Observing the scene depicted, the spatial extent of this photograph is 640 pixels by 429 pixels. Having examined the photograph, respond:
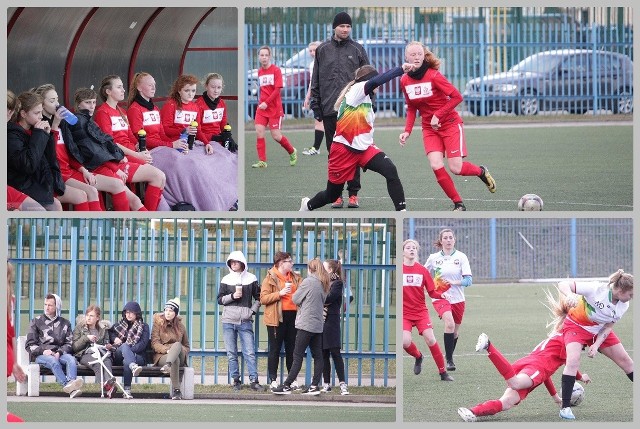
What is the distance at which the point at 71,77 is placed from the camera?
39.5ft

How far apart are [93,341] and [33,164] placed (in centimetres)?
218

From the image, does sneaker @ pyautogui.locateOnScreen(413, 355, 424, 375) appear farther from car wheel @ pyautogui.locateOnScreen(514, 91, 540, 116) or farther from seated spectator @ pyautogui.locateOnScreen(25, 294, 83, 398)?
car wheel @ pyautogui.locateOnScreen(514, 91, 540, 116)

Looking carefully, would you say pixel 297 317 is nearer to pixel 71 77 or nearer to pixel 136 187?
pixel 136 187

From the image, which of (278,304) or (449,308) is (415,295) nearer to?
(449,308)

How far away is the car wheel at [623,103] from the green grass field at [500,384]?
650 centimetres

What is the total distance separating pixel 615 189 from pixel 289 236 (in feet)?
12.5

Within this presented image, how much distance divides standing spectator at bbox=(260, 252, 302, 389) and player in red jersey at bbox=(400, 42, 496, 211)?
5.36 feet

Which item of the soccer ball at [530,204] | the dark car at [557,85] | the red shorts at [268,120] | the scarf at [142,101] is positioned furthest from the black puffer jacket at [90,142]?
the dark car at [557,85]

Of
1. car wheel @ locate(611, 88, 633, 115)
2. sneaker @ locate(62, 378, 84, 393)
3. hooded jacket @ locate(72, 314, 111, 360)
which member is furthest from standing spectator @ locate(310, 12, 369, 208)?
car wheel @ locate(611, 88, 633, 115)

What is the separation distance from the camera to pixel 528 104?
22125mm

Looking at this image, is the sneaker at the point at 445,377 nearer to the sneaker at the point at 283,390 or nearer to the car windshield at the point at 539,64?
the sneaker at the point at 283,390

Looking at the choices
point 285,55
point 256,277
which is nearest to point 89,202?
point 256,277

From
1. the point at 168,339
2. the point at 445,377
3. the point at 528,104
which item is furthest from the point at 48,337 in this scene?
the point at 528,104

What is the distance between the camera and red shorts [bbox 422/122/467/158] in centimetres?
1068
